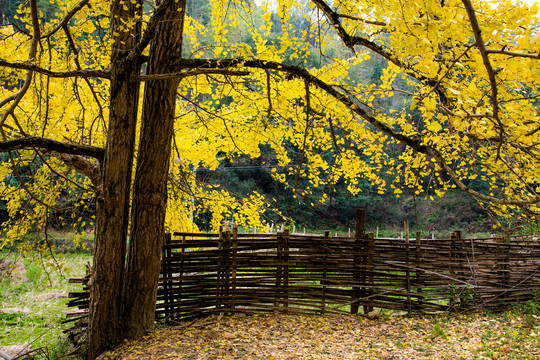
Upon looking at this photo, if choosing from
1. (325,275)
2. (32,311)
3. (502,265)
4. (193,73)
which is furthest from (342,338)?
(32,311)

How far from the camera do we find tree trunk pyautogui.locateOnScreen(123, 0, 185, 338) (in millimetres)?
3885

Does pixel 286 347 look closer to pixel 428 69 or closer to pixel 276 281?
pixel 276 281

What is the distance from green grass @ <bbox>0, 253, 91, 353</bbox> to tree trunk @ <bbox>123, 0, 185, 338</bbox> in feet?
2.58

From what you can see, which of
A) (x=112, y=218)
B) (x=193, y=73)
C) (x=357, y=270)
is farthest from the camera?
(x=357, y=270)

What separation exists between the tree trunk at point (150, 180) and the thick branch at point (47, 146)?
0.46 metres

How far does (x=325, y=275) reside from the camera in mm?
5473

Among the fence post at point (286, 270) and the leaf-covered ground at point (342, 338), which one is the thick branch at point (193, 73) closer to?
Answer: the leaf-covered ground at point (342, 338)

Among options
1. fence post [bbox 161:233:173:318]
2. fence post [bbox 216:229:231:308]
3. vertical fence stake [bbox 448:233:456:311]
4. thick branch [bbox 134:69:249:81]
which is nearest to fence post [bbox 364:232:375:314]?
vertical fence stake [bbox 448:233:456:311]

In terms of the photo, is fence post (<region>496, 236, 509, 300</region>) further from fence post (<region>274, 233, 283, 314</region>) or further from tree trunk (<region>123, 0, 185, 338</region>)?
tree trunk (<region>123, 0, 185, 338</region>)

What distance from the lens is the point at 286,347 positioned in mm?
3926

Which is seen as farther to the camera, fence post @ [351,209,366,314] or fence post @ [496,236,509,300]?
fence post @ [496,236,509,300]

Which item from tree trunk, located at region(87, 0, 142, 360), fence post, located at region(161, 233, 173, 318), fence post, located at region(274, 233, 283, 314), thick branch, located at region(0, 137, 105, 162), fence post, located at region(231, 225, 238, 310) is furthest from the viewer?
fence post, located at region(274, 233, 283, 314)

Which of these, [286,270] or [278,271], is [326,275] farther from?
[278,271]

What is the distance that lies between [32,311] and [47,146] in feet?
17.7
